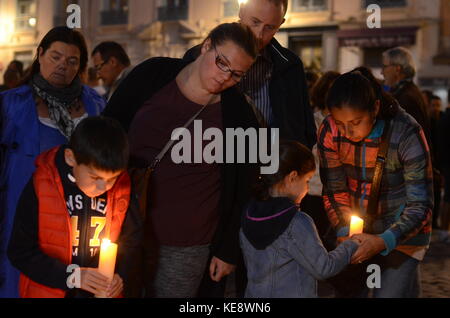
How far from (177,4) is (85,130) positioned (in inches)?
877

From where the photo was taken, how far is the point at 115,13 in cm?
2472

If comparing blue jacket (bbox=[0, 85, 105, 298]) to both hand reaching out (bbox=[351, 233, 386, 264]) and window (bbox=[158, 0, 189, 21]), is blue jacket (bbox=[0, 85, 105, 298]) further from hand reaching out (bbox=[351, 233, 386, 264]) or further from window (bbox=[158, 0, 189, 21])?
window (bbox=[158, 0, 189, 21])

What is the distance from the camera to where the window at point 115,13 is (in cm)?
2472

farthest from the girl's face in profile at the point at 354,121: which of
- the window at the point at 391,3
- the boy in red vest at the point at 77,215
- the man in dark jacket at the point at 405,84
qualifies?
the window at the point at 391,3

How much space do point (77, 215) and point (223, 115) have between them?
2.72ft

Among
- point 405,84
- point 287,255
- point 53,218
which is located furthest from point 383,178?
point 405,84

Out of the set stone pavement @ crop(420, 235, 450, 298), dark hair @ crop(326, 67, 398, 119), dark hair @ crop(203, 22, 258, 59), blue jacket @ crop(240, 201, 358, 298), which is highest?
dark hair @ crop(203, 22, 258, 59)

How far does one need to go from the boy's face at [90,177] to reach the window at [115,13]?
2285cm

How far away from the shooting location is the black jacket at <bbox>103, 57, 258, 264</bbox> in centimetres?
306

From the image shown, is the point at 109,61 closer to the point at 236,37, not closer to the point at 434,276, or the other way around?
the point at 236,37

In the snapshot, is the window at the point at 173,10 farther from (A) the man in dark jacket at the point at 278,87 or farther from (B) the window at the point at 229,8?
(A) the man in dark jacket at the point at 278,87

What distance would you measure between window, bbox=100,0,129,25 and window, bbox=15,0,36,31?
303cm

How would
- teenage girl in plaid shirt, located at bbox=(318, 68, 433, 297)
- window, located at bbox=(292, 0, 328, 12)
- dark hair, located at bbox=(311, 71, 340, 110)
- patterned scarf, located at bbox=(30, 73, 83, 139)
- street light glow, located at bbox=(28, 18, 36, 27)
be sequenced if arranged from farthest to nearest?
street light glow, located at bbox=(28, 18, 36, 27), window, located at bbox=(292, 0, 328, 12), dark hair, located at bbox=(311, 71, 340, 110), patterned scarf, located at bbox=(30, 73, 83, 139), teenage girl in plaid shirt, located at bbox=(318, 68, 433, 297)

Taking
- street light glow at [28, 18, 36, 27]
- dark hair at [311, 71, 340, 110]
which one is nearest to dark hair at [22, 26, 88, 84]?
dark hair at [311, 71, 340, 110]
